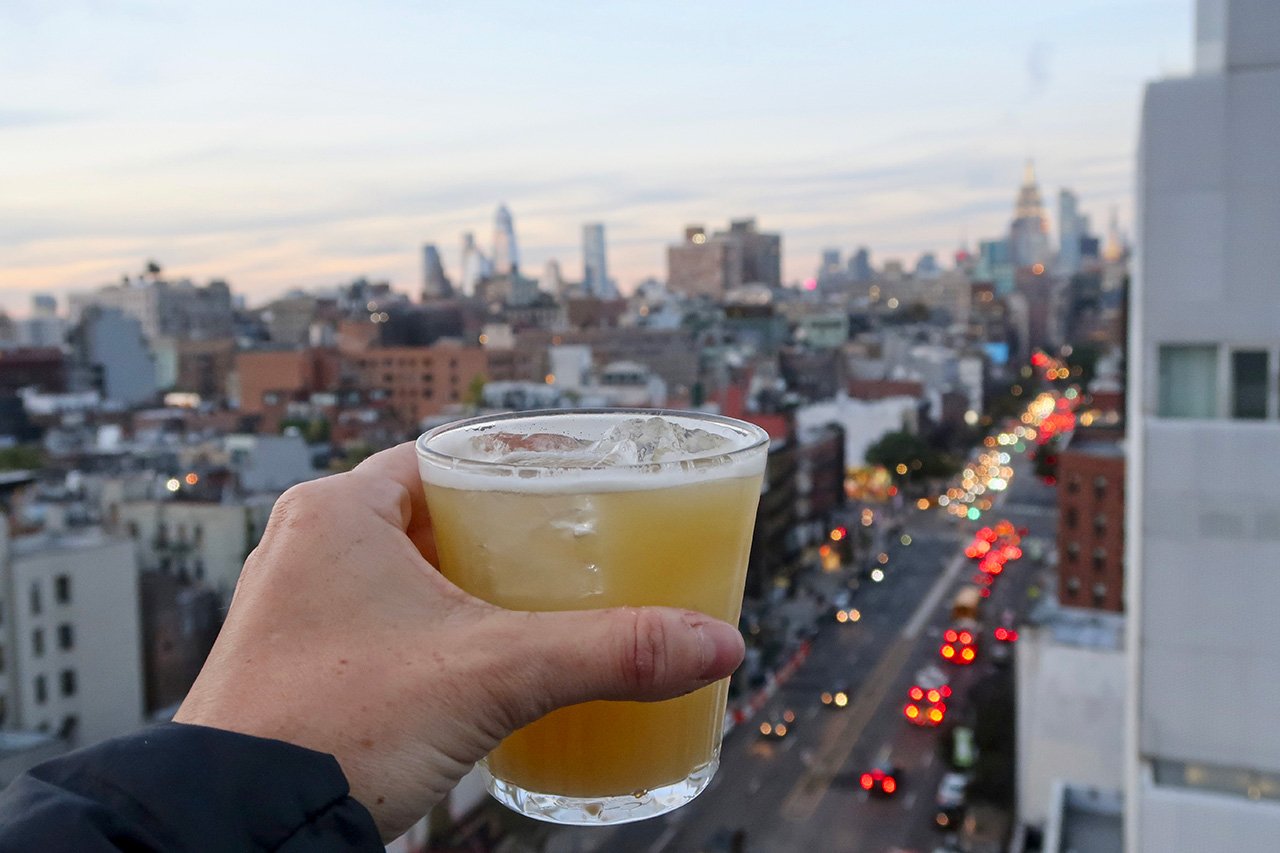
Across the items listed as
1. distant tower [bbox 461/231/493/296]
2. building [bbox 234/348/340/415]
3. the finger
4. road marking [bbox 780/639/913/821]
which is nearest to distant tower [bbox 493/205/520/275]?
distant tower [bbox 461/231/493/296]

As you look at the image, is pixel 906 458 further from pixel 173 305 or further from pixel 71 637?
pixel 173 305

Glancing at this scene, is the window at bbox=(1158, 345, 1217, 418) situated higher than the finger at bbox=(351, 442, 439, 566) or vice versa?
the finger at bbox=(351, 442, 439, 566)

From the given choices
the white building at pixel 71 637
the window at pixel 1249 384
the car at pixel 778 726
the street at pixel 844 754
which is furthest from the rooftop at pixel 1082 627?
the white building at pixel 71 637

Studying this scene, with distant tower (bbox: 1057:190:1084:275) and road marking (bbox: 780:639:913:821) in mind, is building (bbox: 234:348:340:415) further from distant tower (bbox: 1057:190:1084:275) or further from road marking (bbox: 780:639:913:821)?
distant tower (bbox: 1057:190:1084:275)

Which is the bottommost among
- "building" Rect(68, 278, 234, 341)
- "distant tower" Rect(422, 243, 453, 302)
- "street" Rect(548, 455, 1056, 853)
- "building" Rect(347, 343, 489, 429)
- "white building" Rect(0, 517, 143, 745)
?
"street" Rect(548, 455, 1056, 853)

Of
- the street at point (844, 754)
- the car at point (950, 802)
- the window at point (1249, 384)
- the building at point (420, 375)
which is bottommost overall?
the car at point (950, 802)

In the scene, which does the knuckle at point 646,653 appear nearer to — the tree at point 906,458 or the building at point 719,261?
the tree at point 906,458

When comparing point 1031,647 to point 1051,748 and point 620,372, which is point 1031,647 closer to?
point 1051,748
